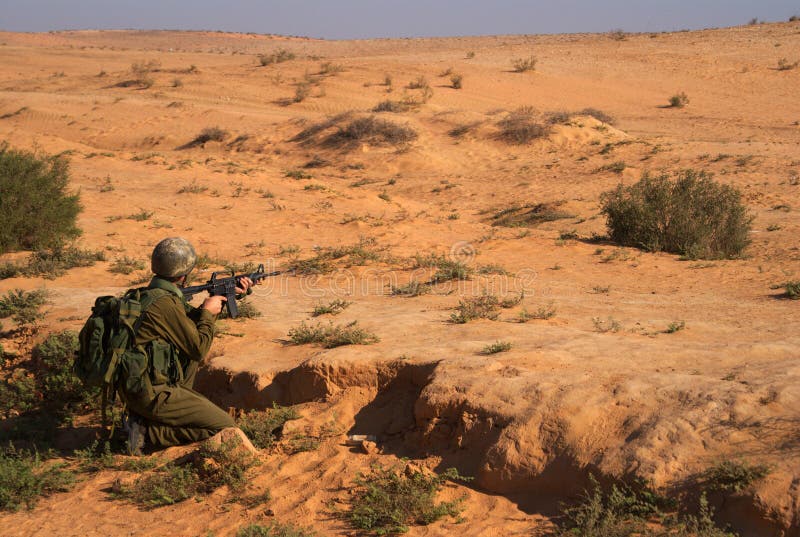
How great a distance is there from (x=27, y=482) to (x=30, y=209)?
648 cm

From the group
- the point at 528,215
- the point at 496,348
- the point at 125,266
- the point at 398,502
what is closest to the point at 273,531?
the point at 398,502

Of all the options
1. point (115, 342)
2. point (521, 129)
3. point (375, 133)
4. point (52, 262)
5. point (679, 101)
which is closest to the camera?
point (115, 342)

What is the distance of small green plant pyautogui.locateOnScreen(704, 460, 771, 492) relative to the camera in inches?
124

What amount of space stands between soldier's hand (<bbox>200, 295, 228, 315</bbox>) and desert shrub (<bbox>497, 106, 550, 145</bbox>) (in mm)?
14974

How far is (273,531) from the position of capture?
3.53 m

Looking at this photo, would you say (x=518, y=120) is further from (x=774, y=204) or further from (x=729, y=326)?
(x=729, y=326)

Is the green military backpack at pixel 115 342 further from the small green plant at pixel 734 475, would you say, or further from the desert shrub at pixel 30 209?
the desert shrub at pixel 30 209

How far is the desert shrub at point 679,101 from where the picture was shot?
79.9ft

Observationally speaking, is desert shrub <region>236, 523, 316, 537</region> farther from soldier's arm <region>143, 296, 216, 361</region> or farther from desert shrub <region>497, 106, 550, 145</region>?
desert shrub <region>497, 106, 550, 145</region>

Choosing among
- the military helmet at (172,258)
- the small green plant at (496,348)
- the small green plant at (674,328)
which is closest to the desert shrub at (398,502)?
the small green plant at (496,348)

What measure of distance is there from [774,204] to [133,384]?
11753 mm

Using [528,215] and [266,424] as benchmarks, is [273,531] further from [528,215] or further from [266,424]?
[528,215]

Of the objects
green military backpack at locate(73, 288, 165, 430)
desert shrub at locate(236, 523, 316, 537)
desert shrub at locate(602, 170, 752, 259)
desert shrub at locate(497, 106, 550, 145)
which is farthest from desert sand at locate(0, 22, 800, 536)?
green military backpack at locate(73, 288, 165, 430)

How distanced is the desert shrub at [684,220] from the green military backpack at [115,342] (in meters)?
7.65
